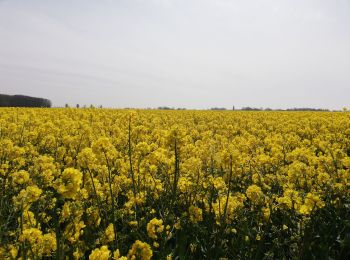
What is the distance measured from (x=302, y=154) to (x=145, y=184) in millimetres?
2546

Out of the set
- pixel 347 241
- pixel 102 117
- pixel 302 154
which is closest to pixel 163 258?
pixel 347 241

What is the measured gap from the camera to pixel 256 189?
3.75m

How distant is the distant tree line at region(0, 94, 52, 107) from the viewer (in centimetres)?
4431

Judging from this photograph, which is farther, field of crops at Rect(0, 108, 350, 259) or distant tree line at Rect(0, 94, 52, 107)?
distant tree line at Rect(0, 94, 52, 107)

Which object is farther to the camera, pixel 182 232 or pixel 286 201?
pixel 182 232

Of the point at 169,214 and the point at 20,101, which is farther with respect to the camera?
the point at 20,101

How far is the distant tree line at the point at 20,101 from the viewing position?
44.3m

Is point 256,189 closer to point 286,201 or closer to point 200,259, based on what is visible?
point 286,201

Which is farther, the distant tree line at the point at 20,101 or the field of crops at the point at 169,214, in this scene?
the distant tree line at the point at 20,101

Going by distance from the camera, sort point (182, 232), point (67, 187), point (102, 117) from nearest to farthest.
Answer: point (67, 187) < point (182, 232) < point (102, 117)

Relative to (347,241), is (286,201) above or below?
above

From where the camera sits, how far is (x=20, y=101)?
45031 millimetres

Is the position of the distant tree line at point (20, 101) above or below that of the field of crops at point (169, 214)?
above

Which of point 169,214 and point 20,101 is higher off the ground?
point 20,101
